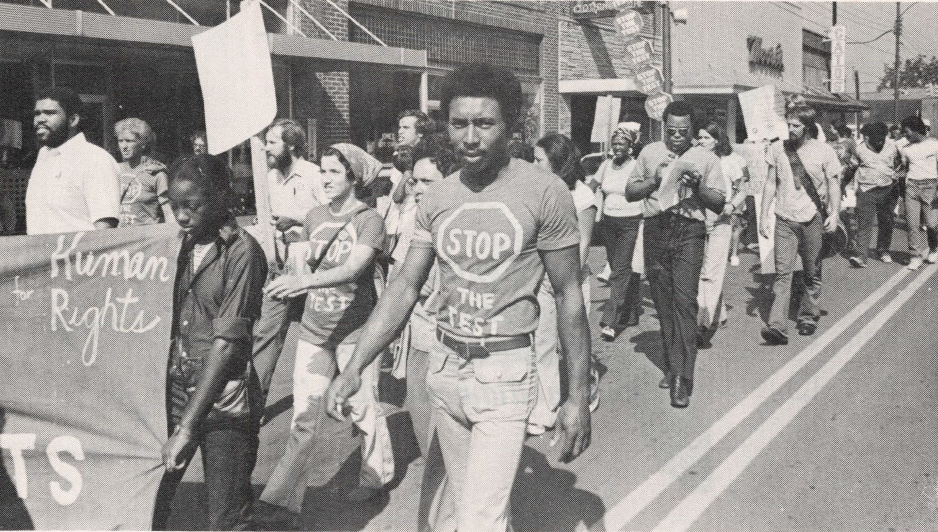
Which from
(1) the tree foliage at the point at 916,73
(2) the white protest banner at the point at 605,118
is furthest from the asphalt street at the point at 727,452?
(1) the tree foliage at the point at 916,73

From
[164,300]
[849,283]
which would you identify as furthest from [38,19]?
[849,283]

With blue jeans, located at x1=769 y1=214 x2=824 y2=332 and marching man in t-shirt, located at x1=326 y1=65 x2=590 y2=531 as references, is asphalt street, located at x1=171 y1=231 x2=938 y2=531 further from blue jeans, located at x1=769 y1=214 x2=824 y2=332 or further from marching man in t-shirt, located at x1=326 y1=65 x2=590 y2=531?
marching man in t-shirt, located at x1=326 y1=65 x2=590 y2=531

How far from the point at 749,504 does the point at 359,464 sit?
2136 millimetres

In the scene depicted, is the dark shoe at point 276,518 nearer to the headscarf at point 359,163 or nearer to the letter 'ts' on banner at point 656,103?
the headscarf at point 359,163

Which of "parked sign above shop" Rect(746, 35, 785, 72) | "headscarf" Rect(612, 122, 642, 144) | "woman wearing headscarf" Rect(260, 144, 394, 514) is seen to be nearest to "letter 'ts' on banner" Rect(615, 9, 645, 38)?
"headscarf" Rect(612, 122, 642, 144)

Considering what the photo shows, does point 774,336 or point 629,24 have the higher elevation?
point 629,24

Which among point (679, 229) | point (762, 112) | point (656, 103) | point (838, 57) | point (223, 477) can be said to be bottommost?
point (223, 477)

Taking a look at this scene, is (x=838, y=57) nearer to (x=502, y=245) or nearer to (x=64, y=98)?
(x=64, y=98)

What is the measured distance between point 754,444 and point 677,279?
4.63 feet

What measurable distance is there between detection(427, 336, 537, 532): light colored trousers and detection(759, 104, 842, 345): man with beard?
551 centimetres

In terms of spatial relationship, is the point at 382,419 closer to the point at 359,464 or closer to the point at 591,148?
the point at 359,464

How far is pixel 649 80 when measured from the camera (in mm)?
15945

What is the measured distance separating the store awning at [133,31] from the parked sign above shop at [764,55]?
67.4ft

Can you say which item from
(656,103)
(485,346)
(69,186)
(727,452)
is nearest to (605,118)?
(656,103)
